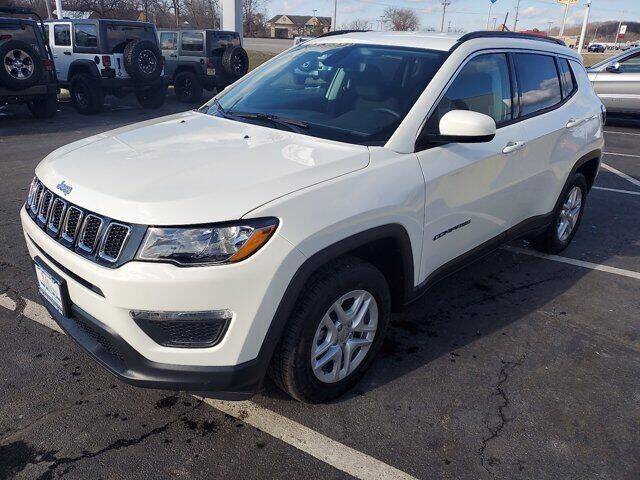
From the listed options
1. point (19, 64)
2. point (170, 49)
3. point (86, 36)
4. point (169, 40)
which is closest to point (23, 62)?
point (19, 64)

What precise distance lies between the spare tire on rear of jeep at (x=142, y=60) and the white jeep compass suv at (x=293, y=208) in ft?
28.9

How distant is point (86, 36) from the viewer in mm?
11500

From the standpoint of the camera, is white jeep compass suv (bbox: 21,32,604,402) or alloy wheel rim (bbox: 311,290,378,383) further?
alloy wheel rim (bbox: 311,290,378,383)

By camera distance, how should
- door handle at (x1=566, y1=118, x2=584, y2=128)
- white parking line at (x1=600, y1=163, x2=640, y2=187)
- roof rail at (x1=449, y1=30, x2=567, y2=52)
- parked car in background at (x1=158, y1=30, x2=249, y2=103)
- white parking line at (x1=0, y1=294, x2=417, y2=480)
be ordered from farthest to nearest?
parked car in background at (x1=158, y1=30, x2=249, y2=103) → white parking line at (x1=600, y1=163, x2=640, y2=187) → door handle at (x1=566, y1=118, x2=584, y2=128) → roof rail at (x1=449, y1=30, x2=567, y2=52) → white parking line at (x1=0, y1=294, x2=417, y2=480)

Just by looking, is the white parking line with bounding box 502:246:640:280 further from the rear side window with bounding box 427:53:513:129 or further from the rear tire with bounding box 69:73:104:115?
the rear tire with bounding box 69:73:104:115

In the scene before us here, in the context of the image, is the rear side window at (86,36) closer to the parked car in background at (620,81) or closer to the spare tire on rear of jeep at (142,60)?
the spare tire on rear of jeep at (142,60)

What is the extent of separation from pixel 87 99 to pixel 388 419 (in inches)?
454

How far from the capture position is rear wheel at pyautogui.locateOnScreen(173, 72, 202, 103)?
45.9 ft

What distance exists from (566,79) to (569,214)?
1192 mm

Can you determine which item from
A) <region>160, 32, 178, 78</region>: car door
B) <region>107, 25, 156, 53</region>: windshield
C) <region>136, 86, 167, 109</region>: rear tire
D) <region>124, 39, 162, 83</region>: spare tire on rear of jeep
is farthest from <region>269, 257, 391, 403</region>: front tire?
<region>160, 32, 178, 78</region>: car door

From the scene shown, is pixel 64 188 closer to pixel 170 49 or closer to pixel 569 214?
pixel 569 214

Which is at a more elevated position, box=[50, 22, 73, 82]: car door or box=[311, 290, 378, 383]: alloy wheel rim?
box=[50, 22, 73, 82]: car door

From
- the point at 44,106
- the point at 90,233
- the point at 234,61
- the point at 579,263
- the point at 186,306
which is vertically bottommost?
the point at 579,263

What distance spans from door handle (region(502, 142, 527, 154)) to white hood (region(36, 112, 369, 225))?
1.20 meters
